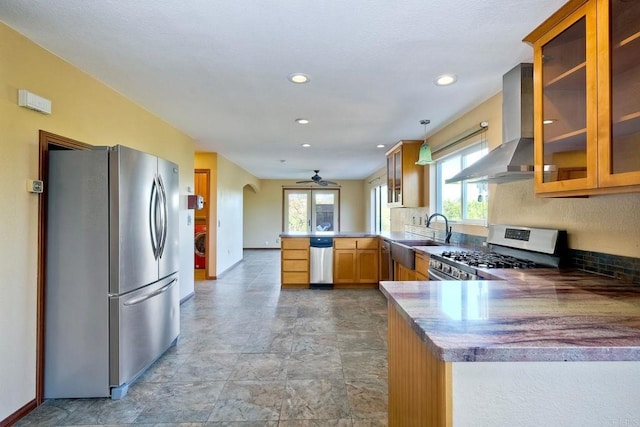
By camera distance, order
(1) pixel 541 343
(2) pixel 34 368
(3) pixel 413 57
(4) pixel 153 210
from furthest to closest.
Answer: (4) pixel 153 210
(3) pixel 413 57
(2) pixel 34 368
(1) pixel 541 343

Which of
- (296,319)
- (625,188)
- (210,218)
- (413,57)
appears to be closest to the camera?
(625,188)

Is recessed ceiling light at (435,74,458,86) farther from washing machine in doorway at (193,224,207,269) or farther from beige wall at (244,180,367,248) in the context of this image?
beige wall at (244,180,367,248)

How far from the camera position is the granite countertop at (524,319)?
854mm

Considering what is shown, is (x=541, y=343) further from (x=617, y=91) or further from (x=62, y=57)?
(x=62, y=57)

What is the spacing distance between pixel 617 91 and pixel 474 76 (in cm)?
134

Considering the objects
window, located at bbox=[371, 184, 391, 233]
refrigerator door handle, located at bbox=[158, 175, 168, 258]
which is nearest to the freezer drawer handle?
refrigerator door handle, located at bbox=[158, 175, 168, 258]

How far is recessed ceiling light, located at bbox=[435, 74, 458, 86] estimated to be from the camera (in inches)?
102

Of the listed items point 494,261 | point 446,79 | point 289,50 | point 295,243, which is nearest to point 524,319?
point 494,261

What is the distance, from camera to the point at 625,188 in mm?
1362

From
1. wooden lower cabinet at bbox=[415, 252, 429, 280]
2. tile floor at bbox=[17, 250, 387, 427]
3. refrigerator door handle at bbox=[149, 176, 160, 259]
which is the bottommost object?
tile floor at bbox=[17, 250, 387, 427]

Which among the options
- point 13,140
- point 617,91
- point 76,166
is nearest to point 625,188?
point 617,91

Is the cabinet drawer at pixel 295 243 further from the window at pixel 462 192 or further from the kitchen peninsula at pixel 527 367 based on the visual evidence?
the kitchen peninsula at pixel 527 367

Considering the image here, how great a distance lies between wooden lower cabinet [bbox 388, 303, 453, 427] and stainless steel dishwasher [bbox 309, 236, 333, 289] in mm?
3687

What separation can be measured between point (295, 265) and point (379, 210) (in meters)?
4.44
